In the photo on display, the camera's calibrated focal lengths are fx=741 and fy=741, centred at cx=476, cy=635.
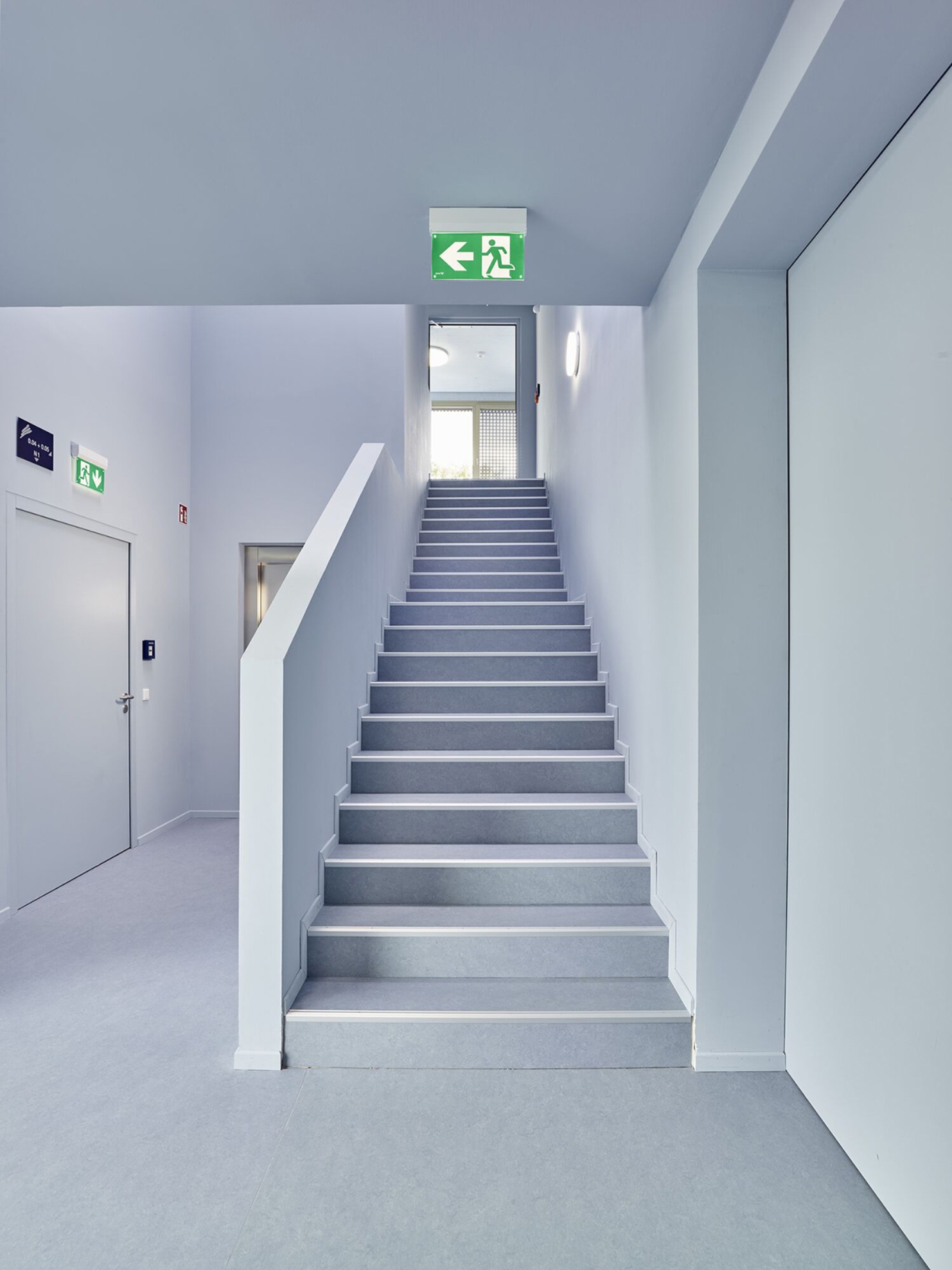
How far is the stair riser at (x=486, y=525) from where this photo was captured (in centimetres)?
628

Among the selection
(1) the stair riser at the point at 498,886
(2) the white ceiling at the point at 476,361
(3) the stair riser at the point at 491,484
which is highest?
(2) the white ceiling at the point at 476,361

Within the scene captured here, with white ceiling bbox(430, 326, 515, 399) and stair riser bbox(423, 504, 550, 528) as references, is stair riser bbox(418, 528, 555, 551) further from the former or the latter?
white ceiling bbox(430, 326, 515, 399)

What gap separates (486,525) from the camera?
6344 millimetres

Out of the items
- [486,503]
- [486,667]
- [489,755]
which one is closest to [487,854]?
[489,755]

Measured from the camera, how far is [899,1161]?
5.44 feet

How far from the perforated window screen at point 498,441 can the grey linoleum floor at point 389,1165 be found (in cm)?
948

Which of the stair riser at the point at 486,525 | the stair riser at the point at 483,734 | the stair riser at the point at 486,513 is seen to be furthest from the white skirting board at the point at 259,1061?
the stair riser at the point at 486,513

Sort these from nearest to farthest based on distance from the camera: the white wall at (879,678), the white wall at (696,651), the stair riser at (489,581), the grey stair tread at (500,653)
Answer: the white wall at (879,678) → the white wall at (696,651) → the grey stair tread at (500,653) → the stair riser at (489,581)

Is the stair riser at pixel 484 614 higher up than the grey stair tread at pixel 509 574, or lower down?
lower down

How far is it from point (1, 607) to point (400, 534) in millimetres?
2440

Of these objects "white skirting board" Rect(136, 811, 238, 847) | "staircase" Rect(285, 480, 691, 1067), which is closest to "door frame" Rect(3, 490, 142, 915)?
"white skirting board" Rect(136, 811, 238, 847)

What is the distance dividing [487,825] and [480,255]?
85.4 inches

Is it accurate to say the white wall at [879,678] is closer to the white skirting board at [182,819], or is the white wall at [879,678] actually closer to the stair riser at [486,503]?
the white skirting board at [182,819]

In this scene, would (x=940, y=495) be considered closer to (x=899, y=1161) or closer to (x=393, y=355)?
(x=899, y=1161)
